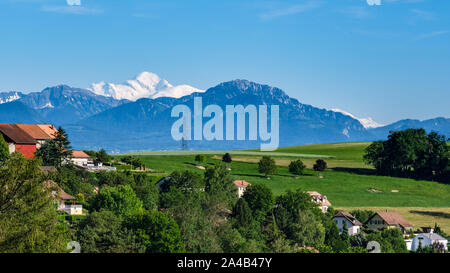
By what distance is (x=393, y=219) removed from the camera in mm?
91000

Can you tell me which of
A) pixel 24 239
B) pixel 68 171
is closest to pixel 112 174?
pixel 68 171

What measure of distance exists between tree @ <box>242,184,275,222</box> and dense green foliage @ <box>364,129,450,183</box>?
63529 mm

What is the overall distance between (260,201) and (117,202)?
26.4 m

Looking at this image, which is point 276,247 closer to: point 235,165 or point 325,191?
point 325,191

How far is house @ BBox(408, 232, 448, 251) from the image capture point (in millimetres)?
76250

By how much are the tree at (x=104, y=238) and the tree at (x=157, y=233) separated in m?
0.93

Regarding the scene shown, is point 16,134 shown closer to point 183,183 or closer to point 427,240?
point 183,183

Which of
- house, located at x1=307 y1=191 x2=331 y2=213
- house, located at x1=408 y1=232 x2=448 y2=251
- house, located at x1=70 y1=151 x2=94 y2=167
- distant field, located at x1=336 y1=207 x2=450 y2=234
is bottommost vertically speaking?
house, located at x1=408 y1=232 x2=448 y2=251

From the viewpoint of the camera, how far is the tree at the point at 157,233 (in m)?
49.7

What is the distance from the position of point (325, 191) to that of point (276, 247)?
5363 cm

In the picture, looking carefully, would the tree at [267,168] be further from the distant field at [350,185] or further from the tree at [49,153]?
the tree at [49,153]

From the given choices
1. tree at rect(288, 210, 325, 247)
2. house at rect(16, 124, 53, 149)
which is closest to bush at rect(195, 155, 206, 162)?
house at rect(16, 124, 53, 149)

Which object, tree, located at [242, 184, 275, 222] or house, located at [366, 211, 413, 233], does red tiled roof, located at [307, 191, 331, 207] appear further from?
tree, located at [242, 184, 275, 222]

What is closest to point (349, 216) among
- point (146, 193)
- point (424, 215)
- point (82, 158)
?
point (424, 215)
